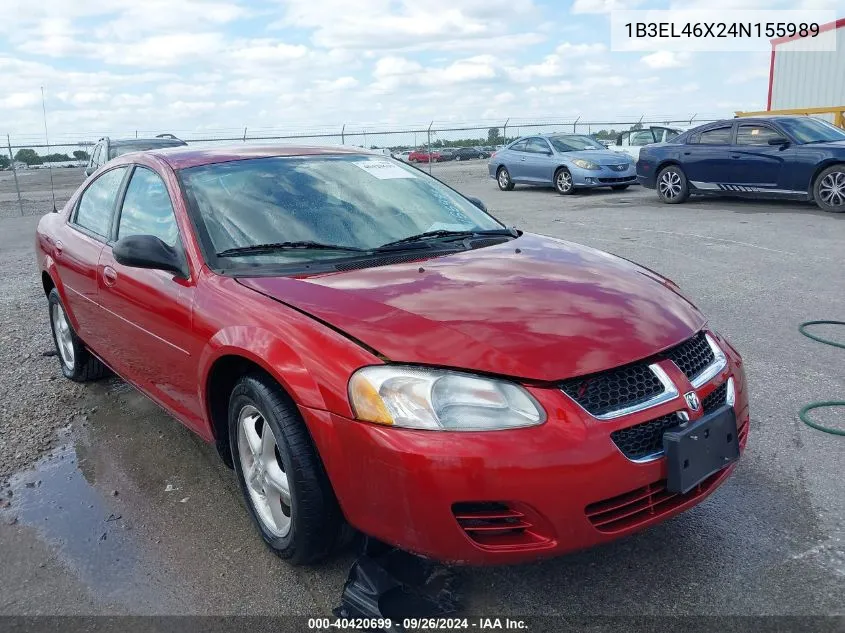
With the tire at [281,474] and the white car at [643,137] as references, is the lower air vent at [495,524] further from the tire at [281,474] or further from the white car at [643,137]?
the white car at [643,137]

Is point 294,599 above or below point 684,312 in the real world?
below

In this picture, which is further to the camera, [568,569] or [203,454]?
[203,454]

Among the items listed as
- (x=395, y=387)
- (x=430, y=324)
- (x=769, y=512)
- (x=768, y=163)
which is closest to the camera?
(x=395, y=387)

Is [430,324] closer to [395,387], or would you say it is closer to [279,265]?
[395,387]

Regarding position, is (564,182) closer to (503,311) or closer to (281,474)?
(503,311)

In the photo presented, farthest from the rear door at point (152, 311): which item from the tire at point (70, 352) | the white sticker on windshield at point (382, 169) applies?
the white sticker on windshield at point (382, 169)

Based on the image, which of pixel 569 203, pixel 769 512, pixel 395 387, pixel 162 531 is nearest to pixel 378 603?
pixel 395 387

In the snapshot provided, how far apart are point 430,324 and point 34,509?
213 cm

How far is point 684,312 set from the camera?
9.14 feet

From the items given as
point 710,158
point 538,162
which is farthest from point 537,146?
point 710,158

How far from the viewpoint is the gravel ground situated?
2501 mm

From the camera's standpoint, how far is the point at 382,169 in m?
3.92

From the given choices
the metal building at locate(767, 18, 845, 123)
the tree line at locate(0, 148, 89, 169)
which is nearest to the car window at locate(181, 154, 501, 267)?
the metal building at locate(767, 18, 845, 123)

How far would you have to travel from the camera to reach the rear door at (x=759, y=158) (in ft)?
39.9
